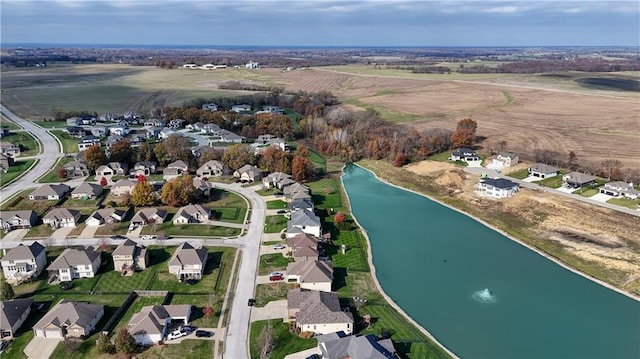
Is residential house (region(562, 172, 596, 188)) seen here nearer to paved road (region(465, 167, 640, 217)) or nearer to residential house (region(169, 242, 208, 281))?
paved road (region(465, 167, 640, 217))

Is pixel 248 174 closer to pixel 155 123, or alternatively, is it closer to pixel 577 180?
pixel 155 123

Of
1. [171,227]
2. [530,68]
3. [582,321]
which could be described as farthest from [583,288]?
[530,68]

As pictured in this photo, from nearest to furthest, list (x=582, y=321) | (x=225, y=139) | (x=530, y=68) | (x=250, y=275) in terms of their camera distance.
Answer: (x=582, y=321), (x=250, y=275), (x=225, y=139), (x=530, y=68)

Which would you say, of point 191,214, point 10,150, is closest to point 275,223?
point 191,214

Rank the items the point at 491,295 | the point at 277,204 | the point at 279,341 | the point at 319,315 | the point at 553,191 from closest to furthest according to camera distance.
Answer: the point at 279,341 < the point at 319,315 < the point at 491,295 < the point at 277,204 < the point at 553,191

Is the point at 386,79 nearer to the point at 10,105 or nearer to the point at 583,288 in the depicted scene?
the point at 10,105
